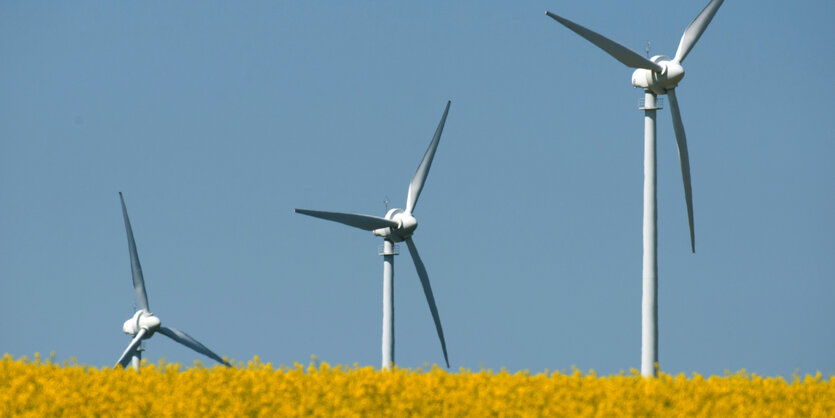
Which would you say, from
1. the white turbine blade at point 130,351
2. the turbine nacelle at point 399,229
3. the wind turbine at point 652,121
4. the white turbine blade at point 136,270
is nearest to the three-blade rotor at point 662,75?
the wind turbine at point 652,121

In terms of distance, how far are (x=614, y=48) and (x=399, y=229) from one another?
1601 cm

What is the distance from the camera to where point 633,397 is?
51.3 ft

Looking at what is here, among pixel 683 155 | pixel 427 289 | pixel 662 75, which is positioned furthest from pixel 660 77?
pixel 427 289

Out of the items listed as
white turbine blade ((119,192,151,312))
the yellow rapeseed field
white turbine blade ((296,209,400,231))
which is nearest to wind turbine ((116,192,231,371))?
white turbine blade ((119,192,151,312))

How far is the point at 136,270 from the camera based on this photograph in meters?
49.9

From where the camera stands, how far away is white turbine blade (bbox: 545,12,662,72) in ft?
96.1

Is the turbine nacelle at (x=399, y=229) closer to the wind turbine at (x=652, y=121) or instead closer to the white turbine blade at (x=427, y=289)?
the white turbine blade at (x=427, y=289)

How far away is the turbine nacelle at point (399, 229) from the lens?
43.8m

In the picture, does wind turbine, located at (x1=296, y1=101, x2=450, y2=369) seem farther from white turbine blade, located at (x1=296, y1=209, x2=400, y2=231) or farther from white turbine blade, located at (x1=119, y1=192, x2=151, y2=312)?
white turbine blade, located at (x1=119, y1=192, x2=151, y2=312)

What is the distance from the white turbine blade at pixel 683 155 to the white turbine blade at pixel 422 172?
15.1 meters

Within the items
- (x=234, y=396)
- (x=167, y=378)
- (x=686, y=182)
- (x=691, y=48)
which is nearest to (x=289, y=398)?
(x=234, y=396)

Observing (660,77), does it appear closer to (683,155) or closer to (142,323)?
(683,155)

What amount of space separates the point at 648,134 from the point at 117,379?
15796 millimetres

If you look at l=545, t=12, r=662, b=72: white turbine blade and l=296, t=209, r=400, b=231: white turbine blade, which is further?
l=296, t=209, r=400, b=231: white turbine blade
